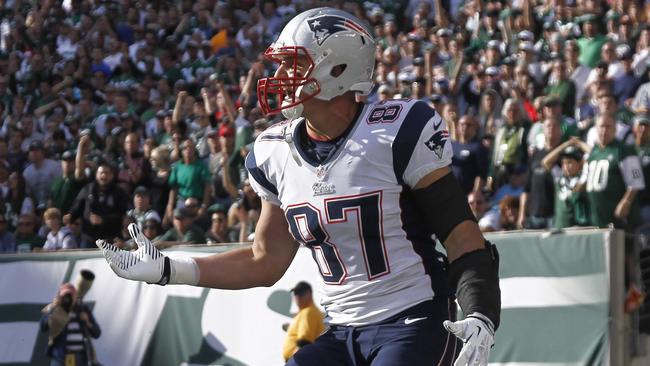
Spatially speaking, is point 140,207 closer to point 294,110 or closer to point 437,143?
point 294,110

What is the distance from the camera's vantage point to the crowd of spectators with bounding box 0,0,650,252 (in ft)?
32.7

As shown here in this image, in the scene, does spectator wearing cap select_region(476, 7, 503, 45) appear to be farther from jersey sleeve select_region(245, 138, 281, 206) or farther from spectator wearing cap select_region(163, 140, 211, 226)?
jersey sleeve select_region(245, 138, 281, 206)

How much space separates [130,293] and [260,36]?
7911mm

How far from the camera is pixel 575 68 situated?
12.1 m

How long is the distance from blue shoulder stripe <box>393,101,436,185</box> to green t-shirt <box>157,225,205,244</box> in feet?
22.5

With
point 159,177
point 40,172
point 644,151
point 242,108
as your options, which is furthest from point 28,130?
point 644,151

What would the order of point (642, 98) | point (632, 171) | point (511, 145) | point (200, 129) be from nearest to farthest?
1. point (632, 171)
2. point (511, 145)
3. point (642, 98)
4. point (200, 129)

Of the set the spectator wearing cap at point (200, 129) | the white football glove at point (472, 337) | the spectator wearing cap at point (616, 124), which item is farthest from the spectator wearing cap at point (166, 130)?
the white football glove at point (472, 337)

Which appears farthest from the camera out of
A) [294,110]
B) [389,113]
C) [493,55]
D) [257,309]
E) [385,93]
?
[493,55]

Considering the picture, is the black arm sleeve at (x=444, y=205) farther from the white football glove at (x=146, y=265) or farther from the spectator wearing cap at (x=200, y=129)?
the spectator wearing cap at (x=200, y=129)

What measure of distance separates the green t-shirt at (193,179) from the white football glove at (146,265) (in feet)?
26.1

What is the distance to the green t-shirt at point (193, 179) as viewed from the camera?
1241 cm

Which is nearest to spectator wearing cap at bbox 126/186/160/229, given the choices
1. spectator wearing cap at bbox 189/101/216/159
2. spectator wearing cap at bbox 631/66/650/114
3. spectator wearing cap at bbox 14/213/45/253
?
spectator wearing cap at bbox 189/101/216/159

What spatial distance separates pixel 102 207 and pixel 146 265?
26.7 feet
